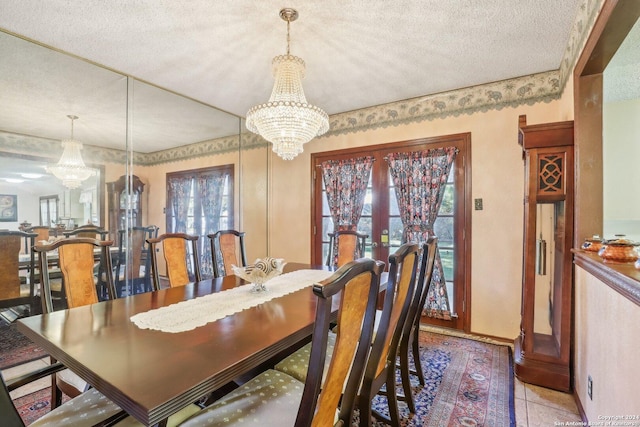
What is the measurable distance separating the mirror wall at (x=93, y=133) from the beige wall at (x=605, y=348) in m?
3.54

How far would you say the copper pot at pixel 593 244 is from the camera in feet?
5.68

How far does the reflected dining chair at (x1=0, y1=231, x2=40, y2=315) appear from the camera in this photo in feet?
7.43

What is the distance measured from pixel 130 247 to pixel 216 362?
253cm

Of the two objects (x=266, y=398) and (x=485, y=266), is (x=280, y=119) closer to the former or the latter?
(x=266, y=398)

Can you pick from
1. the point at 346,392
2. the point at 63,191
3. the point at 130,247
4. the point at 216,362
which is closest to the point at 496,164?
the point at 346,392

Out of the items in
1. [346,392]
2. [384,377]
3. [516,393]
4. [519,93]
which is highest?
[519,93]

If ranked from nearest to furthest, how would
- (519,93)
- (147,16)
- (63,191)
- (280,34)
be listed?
(147,16) < (280,34) < (63,191) < (519,93)

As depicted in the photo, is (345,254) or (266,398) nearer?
(266,398)

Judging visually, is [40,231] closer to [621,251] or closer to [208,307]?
[208,307]

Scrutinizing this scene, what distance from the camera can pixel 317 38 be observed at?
2275mm

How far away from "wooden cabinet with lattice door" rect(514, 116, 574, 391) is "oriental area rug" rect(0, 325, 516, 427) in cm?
26

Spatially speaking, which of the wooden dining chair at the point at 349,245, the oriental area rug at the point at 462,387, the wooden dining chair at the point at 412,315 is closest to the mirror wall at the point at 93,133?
the wooden dining chair at the point at 349,245

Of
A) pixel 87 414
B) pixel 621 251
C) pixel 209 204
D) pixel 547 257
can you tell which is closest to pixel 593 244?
pixel 621 251

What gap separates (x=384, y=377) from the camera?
5.14 feet
